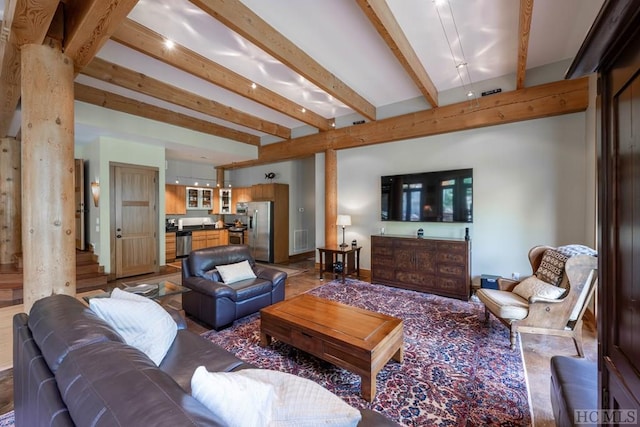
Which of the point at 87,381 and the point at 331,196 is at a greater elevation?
the point at 331,196

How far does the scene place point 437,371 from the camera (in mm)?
2324

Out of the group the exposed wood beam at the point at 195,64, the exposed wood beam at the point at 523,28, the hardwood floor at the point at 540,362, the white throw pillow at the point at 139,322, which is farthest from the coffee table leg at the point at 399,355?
the exposed wood beam at the point at 195,64

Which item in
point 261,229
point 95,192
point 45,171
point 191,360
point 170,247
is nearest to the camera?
point 191,360

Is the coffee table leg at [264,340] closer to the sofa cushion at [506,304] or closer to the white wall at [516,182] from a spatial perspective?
the sofa cushion at [506,304]

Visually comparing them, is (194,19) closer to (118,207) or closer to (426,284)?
(118,207)

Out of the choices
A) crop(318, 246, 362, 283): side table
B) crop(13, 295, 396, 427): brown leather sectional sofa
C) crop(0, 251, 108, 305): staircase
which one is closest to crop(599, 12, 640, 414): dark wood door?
crop(13, 295, 396, 427): brown leather sectional sofa

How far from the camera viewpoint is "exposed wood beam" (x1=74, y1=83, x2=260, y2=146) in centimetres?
416

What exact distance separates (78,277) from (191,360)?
447 cm

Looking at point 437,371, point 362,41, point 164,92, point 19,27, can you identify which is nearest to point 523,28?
point 362,41

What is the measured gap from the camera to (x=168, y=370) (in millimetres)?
1604

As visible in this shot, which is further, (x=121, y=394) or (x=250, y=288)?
(x=250, y=288)

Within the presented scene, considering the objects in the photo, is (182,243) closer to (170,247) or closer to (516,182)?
(170,247)

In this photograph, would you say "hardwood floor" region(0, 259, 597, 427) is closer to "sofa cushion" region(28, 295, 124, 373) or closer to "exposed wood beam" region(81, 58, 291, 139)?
"sofa cushion" region(28, 295, 124, 373)

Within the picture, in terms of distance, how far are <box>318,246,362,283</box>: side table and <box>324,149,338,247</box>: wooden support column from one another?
298 mm
